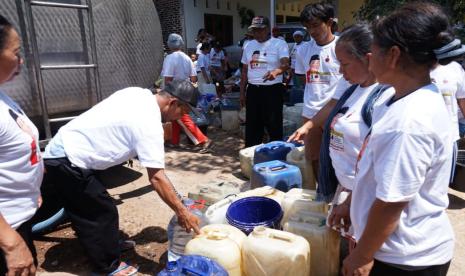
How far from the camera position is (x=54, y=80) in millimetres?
3521

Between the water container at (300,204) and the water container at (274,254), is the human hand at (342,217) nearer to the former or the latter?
the water container at (274,254)

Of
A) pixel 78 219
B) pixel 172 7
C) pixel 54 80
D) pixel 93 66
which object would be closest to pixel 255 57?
pixel 93 66

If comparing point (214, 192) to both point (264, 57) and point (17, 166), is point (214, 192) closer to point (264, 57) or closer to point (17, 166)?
point (17, 166)

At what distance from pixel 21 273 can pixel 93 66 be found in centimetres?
256

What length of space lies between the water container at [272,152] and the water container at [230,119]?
3208mm

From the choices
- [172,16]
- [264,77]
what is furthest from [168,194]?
[172,16]

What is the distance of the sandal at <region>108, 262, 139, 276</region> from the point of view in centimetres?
275

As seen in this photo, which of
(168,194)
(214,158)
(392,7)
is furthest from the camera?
(214,158)

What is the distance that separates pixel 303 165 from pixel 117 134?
2166 mm

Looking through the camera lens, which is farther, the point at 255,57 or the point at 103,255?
the point at 255,57

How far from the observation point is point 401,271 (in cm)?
138

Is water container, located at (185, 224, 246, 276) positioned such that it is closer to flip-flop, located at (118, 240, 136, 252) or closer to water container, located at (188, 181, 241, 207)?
water container, located at (188, 181, 241, 207)

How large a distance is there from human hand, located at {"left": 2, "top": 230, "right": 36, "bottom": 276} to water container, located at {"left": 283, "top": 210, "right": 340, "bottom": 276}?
5.21ft

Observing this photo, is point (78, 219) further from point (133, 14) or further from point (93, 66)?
point (133, 14)
